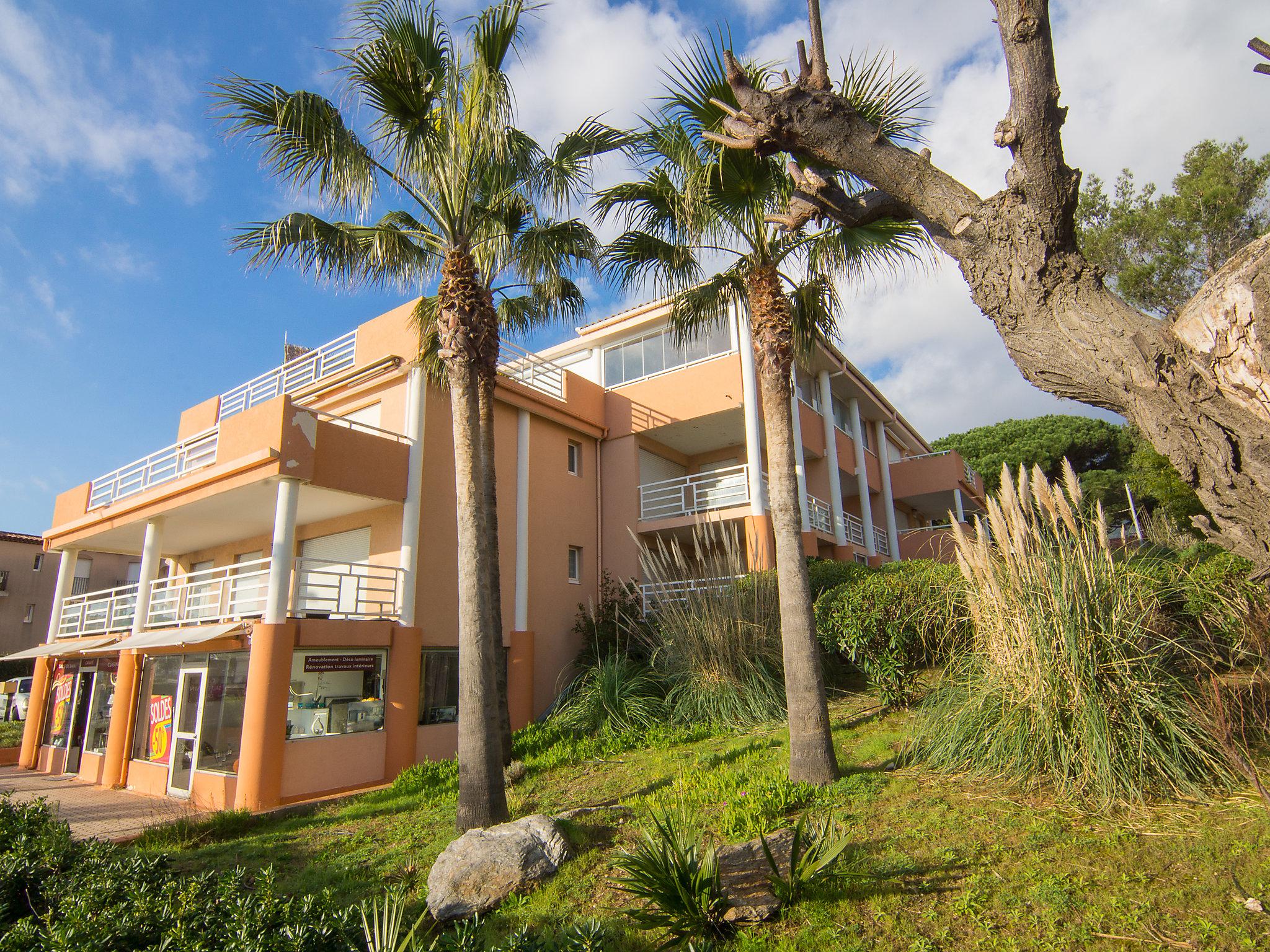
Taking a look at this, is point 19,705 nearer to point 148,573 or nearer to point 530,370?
point 148,573

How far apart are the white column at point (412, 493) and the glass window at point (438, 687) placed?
1.03 meters

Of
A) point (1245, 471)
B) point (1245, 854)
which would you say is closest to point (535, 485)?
point (1245, 854)

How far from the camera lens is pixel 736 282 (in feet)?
34.8

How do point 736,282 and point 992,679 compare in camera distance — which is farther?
point 736,282

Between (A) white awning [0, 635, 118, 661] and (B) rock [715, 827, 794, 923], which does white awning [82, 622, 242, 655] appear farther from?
(B) rock [715, 827, 794, 923]

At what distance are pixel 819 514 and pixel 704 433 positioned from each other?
11.3 ft

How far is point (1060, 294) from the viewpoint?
9.37 ft

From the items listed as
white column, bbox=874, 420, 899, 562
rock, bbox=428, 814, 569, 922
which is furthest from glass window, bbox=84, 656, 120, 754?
white column, bbox=874, 420, 899, 562

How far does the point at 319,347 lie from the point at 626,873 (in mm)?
14188

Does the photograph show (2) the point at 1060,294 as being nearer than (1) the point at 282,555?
Yes

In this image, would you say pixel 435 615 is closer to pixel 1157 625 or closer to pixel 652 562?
pixel 652 562

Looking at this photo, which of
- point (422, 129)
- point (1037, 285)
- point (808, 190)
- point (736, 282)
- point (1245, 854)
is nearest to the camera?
point (1037, 285)

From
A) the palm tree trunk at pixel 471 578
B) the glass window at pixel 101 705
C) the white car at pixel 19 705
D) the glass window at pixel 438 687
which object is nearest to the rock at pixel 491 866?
the palm tree trunk at pixel 471 578

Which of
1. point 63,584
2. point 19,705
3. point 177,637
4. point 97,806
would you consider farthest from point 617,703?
point 19,705
